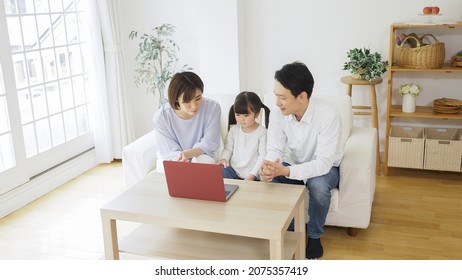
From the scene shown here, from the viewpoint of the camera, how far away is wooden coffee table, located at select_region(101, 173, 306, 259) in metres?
2.23

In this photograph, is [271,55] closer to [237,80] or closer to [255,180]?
[237,80]

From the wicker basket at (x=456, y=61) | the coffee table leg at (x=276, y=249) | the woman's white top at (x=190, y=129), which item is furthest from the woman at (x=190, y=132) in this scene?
the wicker basket at (x=456, y=61)

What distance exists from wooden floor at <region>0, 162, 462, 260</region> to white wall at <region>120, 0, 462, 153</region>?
0.79 metres

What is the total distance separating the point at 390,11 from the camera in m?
4.07

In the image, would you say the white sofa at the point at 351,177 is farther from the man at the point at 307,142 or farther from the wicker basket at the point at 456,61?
the wicker basket at the point at 456,61

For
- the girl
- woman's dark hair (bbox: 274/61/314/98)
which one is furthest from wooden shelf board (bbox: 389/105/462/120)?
woman's dark hair (bbox: 274/61/314/98)

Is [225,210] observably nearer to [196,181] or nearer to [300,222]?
[196,181]

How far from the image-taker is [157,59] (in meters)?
4.59

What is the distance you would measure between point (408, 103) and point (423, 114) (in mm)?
136

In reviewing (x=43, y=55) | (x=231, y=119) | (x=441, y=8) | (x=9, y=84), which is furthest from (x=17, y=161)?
(x=441, y=8)

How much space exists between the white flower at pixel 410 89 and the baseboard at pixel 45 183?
2596mm

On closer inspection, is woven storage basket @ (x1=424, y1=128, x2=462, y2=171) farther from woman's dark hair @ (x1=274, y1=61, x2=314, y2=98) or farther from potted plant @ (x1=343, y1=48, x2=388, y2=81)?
woman's dark hair @ (x1=274, y1=61, x2=314, y2=98)

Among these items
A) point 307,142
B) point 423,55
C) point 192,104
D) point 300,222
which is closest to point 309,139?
point 307,142

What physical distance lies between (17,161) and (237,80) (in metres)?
1.80
